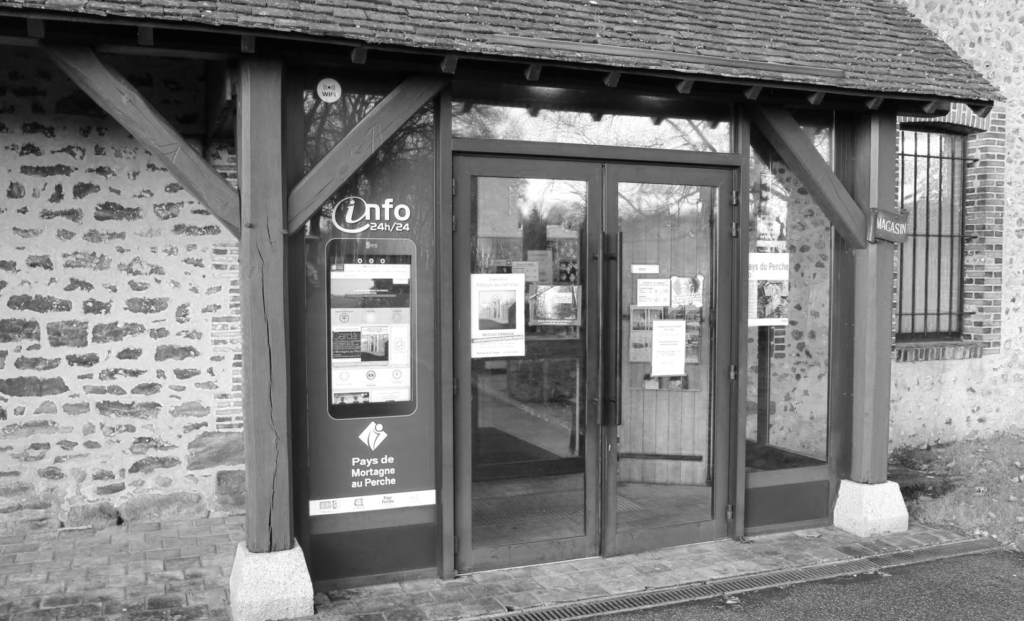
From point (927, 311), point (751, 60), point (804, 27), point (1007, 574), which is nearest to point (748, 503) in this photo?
point (1007, 574)

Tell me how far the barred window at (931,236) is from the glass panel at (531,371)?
16.6 ft

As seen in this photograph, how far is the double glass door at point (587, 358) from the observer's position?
18.4 feet

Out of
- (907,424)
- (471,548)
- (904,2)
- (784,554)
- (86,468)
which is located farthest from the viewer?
(904,2)

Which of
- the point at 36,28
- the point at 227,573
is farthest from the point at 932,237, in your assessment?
the point at 36,28

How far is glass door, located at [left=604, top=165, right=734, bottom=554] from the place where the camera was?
5.95 meters

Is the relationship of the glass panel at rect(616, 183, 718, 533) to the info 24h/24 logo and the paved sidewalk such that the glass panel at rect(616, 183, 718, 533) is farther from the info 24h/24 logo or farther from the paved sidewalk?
the info 24h/24 logo

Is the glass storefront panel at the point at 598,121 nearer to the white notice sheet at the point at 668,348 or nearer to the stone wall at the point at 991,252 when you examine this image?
the white notice sheet at the point at 668,348

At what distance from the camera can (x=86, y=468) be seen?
6.48m

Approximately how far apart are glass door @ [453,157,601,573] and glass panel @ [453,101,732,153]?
19 cm

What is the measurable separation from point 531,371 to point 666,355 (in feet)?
3.28

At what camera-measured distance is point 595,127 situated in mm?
5891

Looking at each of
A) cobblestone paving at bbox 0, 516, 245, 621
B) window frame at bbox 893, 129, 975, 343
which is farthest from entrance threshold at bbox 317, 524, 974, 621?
window frame at bbox 893, 129, 975, 343

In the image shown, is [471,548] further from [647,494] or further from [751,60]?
[751,60]

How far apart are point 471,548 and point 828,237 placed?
349cm
